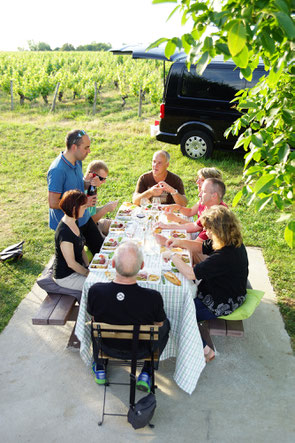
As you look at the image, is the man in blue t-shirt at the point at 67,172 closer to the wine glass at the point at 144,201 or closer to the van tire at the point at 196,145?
the wine glass at the point at 144,201

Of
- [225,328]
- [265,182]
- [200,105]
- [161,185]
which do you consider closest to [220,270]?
[225,328]

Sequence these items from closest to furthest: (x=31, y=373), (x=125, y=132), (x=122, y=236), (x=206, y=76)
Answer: (x=31, y=373) < (x=122, y=236) < (x=206, y=76) < (x=125, y=132)

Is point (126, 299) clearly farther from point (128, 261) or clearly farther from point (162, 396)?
point (162, 396)

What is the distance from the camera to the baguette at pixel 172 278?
120 inches

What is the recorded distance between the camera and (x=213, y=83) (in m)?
7.81

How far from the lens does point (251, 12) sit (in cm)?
135

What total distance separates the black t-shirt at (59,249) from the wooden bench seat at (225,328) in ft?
4.53

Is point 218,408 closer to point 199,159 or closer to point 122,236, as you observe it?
point 122,236

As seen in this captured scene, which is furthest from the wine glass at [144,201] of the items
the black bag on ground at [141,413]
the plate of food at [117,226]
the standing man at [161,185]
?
the black bag on ground at [141,413]

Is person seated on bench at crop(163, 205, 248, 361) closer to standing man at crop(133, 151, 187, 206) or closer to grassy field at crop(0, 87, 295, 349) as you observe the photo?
grassy field at crop(0, 87, 295, 349)

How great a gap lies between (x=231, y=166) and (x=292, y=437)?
6173 mm

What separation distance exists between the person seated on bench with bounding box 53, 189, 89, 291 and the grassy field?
Result: 1032 millimetres

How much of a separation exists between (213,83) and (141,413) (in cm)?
683

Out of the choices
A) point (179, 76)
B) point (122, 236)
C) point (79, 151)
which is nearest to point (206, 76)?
point (179, 76)
